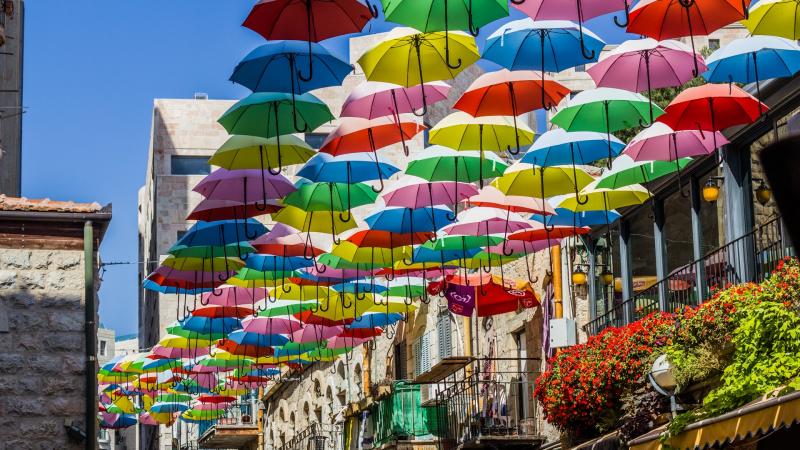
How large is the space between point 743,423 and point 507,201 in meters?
5.04

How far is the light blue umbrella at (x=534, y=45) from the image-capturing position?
1209cm

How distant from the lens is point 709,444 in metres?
12.8

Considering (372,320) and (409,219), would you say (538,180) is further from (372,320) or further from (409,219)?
(372,320)

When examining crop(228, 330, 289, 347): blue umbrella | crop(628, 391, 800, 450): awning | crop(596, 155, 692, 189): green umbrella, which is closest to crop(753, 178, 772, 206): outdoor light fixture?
crop(596, 155, 692, 189): green umbrella

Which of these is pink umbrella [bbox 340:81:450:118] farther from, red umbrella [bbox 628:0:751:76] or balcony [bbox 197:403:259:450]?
balcony [bbox 197:403:259:450]

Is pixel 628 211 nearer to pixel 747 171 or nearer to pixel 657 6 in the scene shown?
pixel 747 171

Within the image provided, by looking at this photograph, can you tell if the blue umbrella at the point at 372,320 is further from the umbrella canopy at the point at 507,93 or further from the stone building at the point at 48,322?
the stone building at the point at 48,322

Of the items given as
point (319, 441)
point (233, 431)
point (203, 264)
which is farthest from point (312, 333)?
point (233, 431)

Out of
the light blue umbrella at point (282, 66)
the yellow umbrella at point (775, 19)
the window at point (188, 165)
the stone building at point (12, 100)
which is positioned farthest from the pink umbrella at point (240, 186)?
the window at point (188, 165)

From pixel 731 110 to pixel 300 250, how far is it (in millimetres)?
7443

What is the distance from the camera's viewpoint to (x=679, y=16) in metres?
10.8

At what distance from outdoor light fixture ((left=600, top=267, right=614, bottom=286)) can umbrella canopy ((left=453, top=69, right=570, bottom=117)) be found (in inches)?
334

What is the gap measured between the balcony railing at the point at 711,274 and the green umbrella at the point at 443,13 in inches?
186

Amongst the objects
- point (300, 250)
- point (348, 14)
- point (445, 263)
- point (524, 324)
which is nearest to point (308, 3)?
point (348, 14)
